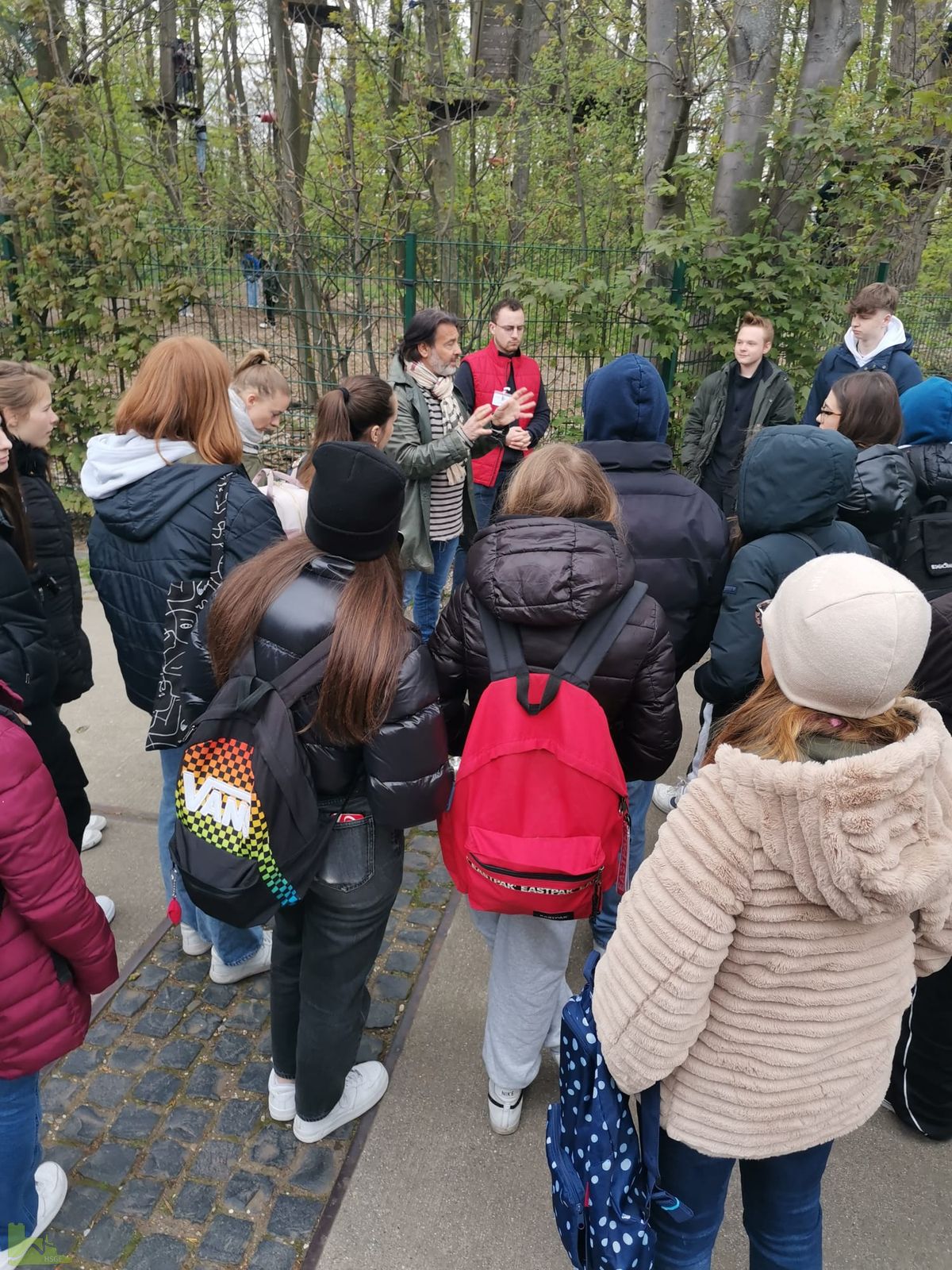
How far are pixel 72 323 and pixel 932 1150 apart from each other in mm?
7695

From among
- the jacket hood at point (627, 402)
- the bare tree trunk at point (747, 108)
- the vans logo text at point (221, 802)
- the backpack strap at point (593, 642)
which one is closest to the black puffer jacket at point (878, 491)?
the jacket hood at point (627, 402)

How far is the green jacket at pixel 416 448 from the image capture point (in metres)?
4.47

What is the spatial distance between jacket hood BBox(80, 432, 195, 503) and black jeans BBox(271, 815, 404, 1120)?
4.17 feet

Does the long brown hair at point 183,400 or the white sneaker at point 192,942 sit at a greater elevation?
the long brown hair at point 183,400

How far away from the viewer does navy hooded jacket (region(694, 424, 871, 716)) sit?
2.53 m

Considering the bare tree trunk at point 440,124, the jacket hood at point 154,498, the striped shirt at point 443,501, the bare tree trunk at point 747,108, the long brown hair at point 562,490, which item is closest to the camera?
the long brown hair at point 562,490

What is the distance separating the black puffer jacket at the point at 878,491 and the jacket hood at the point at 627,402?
75 centimetres

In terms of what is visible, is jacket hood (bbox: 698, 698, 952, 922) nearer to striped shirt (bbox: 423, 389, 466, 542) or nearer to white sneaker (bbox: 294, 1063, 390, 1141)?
white sneaker (bbox: 294, 1063, 390, 1141)

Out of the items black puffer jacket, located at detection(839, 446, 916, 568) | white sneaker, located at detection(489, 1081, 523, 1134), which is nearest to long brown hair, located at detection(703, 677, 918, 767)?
white sneaker, located at detection(489, 1081, 523, 1134)

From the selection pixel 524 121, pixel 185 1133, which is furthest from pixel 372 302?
pixel 524 121

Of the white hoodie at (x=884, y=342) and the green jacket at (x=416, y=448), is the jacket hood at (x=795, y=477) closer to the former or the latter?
the green jacket at (x=416, y=448)

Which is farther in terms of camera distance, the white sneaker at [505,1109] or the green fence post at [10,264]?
the green fence post at [10,264]

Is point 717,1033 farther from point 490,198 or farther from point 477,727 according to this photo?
point 490,198

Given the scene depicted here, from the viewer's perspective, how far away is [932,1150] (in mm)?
2564
